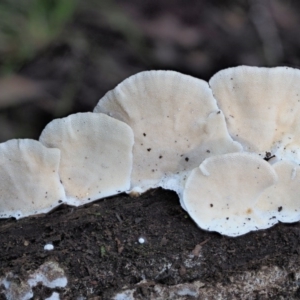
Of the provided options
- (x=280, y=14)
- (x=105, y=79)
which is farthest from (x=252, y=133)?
(x=280, y=14)

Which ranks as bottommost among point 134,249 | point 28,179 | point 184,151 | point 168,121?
point 134,249

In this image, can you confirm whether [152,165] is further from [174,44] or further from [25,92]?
[174,44]

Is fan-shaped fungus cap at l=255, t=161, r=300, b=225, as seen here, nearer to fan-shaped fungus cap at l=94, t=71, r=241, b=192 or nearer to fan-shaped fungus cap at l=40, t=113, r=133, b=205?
fan-shaped fungus cap at l=94, t=71, r=241, b=192

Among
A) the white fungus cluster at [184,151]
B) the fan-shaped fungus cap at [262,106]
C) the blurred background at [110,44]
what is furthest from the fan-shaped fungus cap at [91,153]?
the blurred background at [110,44]

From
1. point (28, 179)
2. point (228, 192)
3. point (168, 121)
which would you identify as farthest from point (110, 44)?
point (228, 192)

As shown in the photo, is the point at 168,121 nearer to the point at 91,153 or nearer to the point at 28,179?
the point at 91,153

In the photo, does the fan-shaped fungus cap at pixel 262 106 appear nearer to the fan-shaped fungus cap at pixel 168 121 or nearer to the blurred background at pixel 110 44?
the fan-shaped fungus cap at pixel 168 121

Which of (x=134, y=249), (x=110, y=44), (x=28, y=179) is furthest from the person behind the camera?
(x=110, y=44)

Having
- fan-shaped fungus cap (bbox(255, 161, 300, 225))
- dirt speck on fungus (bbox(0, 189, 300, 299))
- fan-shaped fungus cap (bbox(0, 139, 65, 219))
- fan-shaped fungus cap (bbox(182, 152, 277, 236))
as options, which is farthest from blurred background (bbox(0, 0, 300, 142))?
fan-shaped fungus cap (bbox(255, 161, 300, 225))
